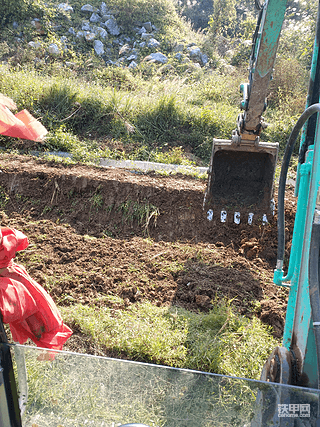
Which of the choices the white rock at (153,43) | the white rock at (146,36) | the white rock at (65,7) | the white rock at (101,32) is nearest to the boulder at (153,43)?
the white rock at (153,43)

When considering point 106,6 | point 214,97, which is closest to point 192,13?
point 106,6

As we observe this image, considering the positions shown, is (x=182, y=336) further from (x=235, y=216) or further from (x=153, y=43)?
(x=153, y=43)

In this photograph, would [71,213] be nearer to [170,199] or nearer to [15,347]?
[170,199]

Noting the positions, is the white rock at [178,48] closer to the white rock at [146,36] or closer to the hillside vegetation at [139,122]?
the hillside vegetation at [139,122]

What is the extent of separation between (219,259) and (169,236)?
98cm

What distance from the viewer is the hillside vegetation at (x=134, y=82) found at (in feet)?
24.6

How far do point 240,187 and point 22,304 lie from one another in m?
3.84

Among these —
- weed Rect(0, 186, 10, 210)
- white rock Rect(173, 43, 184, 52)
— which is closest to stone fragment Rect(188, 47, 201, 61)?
white rock Rect(173, 43, 184, 52)

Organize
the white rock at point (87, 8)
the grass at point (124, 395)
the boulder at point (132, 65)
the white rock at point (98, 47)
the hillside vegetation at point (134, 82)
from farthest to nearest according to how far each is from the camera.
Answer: the white rock at point (87, 8) < the white rock at point (98, 47) < the boulder at point (132, 65) < the hillside vegetation at point (134, 82) < the grass at point (124, 395)

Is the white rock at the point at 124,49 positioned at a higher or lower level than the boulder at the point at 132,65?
higher

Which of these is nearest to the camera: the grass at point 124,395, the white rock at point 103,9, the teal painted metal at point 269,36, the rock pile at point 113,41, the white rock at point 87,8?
the grass at point 124,395

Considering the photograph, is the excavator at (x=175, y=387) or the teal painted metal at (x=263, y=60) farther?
the teal painted metal at (x=263, y=60)

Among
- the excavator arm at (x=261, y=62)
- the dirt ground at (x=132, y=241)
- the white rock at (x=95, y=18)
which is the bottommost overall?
the dirt ground at (x=132, y=241)

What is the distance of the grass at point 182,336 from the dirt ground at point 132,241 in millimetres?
169
